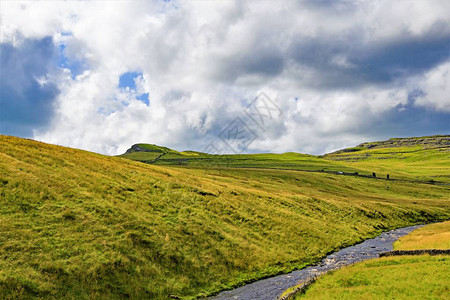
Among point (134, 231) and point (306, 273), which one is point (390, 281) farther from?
point (134, 231)

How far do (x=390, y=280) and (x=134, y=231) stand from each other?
2387cm

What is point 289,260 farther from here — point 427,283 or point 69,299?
point 69,299

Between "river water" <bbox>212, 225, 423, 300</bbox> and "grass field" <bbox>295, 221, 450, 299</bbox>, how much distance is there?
160 inches

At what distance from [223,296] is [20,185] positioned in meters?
24.6

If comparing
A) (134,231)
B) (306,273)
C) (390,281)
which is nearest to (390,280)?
(390,281)

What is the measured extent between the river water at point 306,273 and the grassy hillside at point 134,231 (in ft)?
4.44

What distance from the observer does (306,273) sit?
34969 millimetres

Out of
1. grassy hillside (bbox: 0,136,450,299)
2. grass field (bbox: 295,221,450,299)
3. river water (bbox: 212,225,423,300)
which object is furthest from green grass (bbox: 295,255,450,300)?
grassy hillside (bbox: 0,136,450,299)

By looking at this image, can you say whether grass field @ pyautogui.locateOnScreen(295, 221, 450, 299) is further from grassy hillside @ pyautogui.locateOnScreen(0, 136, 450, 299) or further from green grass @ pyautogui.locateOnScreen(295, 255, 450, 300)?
grassy hillside @ pyautogui.locateOnScreen(0, 136, 450, 299)

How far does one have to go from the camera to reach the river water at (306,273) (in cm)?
2861

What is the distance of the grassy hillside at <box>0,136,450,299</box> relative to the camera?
25.7 meters

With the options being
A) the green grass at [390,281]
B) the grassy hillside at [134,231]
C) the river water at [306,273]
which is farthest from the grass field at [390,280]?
the grassy hillside at [134,231]

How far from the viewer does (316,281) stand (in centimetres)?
2814

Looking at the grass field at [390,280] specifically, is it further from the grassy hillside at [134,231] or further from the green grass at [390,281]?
the grassy hillside at [134,231]
